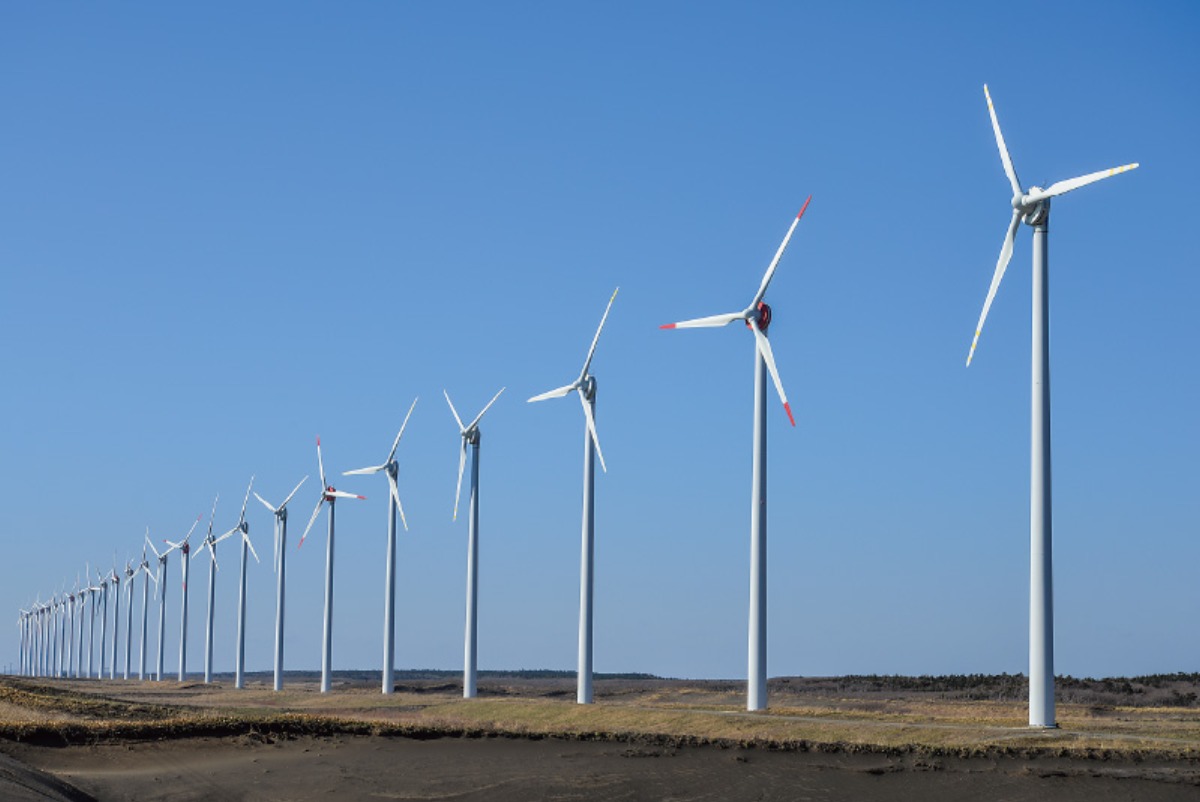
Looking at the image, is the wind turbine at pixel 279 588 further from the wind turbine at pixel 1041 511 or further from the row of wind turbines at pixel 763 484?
the wind turbine at pixel 1041 511

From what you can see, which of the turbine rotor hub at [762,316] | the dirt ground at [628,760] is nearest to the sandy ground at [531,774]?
the dirt ground at [628,760]

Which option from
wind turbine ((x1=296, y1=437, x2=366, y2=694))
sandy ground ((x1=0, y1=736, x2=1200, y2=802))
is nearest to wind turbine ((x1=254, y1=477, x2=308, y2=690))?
wind turbine ((x1=296, y1=437, x2=366, y2=694))

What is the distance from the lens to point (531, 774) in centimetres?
4441

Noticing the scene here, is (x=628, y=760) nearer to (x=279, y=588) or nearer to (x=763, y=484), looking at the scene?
(x=763, y=484)

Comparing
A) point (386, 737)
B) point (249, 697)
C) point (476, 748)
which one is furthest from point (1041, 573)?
point (249, 697)

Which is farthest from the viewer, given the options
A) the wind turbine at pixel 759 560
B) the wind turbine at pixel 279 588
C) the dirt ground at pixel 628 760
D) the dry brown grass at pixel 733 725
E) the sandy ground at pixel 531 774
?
the wind turbine at pixel 279 588

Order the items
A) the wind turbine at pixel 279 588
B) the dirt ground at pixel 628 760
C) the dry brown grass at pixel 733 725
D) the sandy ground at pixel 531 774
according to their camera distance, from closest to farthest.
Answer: the sandy ground at pixel 531 774 < the dirt ground at pixel 628 760 < the dry brown grass at pixel 733 725 < the wind turbine at pixel 279 588

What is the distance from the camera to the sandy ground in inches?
1531

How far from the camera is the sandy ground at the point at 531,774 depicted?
3888 centimetres

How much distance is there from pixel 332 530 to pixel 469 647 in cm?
2967

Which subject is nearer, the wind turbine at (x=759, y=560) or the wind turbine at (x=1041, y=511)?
the wind turbine at (x=1041, y=511)

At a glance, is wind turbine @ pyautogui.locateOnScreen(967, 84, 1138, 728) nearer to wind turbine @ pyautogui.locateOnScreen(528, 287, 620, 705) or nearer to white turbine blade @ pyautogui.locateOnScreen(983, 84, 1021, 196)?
white turbine blade @ pyautogui.locateOnScreen(983, 84, 1021, 196)

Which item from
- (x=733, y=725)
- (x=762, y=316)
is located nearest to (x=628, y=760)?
(x=733, y=725)

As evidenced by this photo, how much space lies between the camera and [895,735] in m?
47.0
